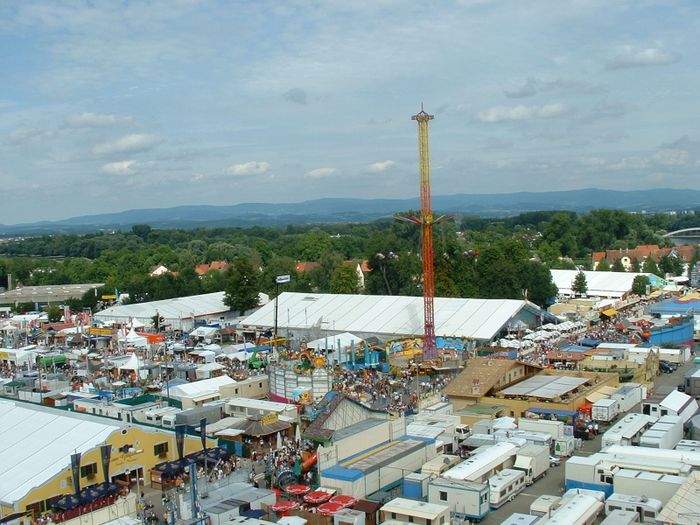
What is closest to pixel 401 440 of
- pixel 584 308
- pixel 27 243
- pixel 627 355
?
pixel 627 355

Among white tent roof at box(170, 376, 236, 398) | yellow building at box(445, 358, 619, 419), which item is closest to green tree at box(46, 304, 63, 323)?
white tent roof at box(170, 376, 236, 398)

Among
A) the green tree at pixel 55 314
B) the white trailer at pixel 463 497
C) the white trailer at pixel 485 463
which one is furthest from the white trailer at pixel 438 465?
the green tree at pixel 55 314

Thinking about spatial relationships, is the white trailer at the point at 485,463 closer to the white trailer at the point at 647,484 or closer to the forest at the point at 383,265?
the white trailer at the point at 647,484

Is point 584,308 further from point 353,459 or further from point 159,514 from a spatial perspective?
point 159,514

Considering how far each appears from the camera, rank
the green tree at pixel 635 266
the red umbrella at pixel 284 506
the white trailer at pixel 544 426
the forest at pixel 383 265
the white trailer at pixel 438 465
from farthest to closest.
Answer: the green tree at pixel 635 266
the forest at pixel 383 265
the white trailer at pixel 544 426
the white trailer at pixel 438 465
the red umbrella at pixel 284 506

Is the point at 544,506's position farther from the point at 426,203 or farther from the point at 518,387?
the point at 426,203

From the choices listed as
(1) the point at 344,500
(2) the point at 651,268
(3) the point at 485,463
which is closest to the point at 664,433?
(3) the point at 485,463
